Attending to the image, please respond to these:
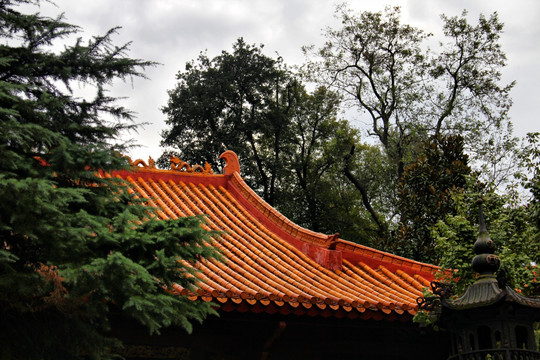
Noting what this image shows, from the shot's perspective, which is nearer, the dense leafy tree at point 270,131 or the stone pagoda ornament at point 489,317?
the stone pagoda ornament at point 489,317

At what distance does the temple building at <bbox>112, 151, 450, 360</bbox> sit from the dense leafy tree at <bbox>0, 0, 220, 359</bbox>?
21.3 inches

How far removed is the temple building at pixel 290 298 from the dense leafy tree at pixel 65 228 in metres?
0.54

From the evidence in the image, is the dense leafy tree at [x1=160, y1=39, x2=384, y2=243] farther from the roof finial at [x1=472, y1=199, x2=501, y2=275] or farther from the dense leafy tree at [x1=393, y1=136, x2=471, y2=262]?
the roof finial at [x1=472, y1=199, x2=501, y2=275]

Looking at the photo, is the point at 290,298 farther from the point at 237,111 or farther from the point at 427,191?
the point at 237,111

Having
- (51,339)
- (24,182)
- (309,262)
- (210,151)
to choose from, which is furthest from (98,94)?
(210,151)

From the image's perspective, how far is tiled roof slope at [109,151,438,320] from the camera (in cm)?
745

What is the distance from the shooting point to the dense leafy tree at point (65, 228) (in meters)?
5.36

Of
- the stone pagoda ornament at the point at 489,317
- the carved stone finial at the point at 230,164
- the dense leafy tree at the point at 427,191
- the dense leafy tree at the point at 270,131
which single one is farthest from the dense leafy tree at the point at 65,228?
the dense leafy tree at the point at 270,131

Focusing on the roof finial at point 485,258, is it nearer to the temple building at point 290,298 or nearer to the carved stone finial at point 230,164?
the temple building at point 290,298

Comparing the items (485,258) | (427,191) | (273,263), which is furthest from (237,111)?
(485,258)

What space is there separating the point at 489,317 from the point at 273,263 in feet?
12.3

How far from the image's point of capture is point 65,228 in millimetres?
5441

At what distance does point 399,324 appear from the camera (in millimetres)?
8258

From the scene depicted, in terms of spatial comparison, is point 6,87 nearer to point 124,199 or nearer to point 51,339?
point 124,199
